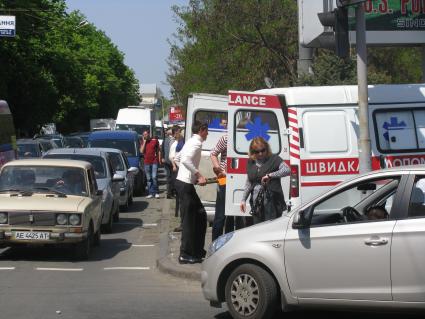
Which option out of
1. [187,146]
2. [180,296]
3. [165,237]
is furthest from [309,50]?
[180,296]

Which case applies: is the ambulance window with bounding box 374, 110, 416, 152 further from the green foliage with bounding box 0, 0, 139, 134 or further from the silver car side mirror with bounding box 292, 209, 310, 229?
the green foliage with bounding box 0, 0, 139, 134

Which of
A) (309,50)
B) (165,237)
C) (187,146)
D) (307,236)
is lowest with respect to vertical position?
(165,237)

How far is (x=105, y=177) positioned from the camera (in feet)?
61.1

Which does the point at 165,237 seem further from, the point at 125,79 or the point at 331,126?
the point at 125,79

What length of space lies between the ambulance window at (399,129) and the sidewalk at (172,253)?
3345mm

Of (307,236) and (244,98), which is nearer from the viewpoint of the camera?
(307,236)

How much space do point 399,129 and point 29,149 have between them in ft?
67.8

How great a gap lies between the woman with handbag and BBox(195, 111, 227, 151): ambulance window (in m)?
5.41

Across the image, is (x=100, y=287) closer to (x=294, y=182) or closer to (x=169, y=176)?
(x=294, y=182)

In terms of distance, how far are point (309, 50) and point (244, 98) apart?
9.12 m

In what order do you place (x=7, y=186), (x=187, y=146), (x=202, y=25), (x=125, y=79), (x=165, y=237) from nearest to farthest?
(x=187, y=146)
(x=7, y=186)
(x=165, y=237)
(x=202, y=25)
(x=125, y=79)

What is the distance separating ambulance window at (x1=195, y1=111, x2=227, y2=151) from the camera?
54.4 feet

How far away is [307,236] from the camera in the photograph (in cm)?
806

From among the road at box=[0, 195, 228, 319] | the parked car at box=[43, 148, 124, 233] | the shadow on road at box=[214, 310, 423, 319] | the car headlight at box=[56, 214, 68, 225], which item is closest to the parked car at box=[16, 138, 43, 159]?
the parked car at box=[43, 148, 124, 233]
